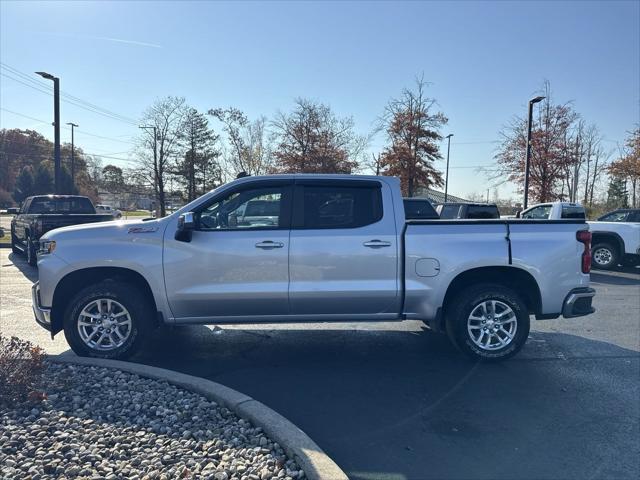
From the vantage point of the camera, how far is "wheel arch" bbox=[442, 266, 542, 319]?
5.61m

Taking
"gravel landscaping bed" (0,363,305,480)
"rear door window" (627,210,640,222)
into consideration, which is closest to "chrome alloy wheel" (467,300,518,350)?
"gravel landscaping bed" (0,363,305,480)

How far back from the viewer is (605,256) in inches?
545

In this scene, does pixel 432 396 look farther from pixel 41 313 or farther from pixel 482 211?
pixel 482 211

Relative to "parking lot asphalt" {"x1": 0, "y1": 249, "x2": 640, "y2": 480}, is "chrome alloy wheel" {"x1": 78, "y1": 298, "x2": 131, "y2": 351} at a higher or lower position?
higher

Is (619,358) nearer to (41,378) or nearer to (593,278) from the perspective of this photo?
(41,378)

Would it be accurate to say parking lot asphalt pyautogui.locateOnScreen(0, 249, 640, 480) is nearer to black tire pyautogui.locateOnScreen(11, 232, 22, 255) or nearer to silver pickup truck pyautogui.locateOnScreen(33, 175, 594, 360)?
silver pickup truck pyautogui.locateOnScreen(33, 175, 594, 360)

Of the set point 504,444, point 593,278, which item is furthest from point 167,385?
point 593,278

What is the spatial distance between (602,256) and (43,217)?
14.4 metres

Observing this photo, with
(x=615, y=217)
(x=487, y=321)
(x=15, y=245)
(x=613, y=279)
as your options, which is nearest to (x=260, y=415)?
(x=487, y=321)

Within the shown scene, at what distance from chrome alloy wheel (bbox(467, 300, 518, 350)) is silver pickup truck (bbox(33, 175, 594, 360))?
15mm

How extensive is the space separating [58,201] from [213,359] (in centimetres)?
1135

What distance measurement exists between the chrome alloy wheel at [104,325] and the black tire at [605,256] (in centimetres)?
1287

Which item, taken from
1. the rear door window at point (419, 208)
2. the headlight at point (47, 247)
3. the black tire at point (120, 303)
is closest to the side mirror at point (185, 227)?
the black tire at point (120, 303)

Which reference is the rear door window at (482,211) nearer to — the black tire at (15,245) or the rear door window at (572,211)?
the rear door window at (572,211)
